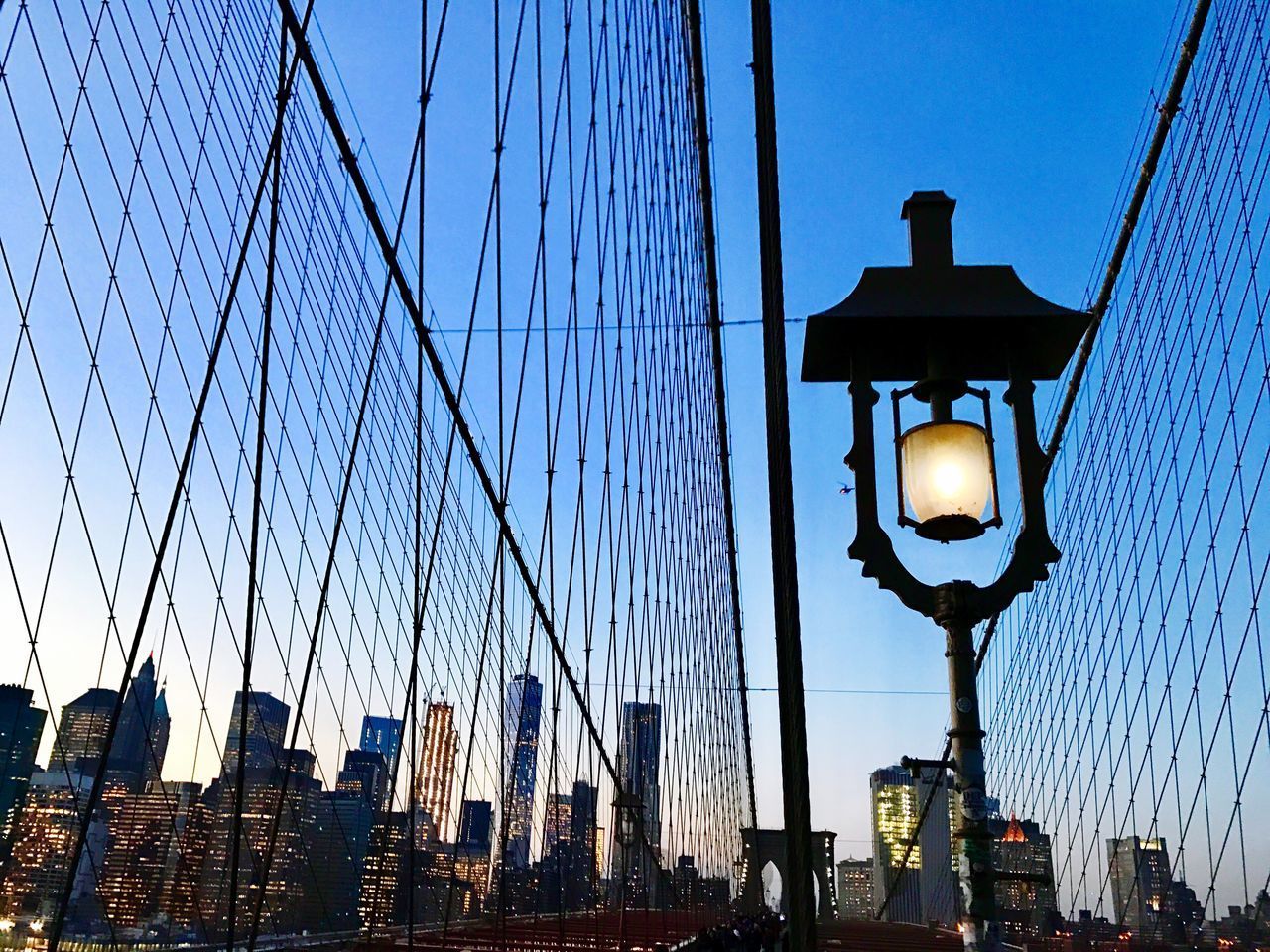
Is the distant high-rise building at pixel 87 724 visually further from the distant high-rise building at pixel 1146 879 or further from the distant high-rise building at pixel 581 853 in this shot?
the distant high-rise building at pixel 1146 879

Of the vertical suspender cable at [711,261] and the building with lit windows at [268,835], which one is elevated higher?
the vertical suspender cable at [711,261]

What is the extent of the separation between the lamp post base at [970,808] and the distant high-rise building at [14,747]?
3505mm

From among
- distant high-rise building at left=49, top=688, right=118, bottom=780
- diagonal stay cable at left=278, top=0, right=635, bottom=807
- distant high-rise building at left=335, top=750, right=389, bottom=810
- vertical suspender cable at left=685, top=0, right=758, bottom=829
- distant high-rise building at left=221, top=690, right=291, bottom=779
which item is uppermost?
vertical suspender cable at left=685, top=0, right=758, bottom=829

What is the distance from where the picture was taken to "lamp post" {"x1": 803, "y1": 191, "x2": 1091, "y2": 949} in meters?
1.25

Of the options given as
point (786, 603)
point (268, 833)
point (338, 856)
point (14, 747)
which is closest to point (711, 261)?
point (338, 856)

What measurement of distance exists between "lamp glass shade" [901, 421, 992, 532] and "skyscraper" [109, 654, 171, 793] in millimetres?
4159

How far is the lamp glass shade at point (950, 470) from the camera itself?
133cm

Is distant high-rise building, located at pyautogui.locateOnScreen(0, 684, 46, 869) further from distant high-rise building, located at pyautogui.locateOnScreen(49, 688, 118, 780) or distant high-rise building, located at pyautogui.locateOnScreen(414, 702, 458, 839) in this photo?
distant high-rise building, located at pyautogui.locateOnScreen(414, 702, 458, 839)

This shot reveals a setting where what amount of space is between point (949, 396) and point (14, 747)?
379 cm

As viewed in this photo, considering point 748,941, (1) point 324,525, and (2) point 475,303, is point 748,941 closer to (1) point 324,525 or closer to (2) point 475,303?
(1) point 324,525

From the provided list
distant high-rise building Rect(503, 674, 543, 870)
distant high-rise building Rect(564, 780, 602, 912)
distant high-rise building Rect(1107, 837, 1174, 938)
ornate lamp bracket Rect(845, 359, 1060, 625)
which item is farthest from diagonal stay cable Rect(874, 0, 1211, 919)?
ornate lamp bracket Rect(845, 359, 1060, 625)

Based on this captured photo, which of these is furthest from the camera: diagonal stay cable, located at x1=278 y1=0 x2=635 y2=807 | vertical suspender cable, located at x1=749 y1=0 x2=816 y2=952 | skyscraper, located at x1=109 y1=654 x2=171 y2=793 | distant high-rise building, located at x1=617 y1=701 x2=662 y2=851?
distant high-rise building, located at x1=617 y1=701 x2=662 y2=851

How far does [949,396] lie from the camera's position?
140 cm

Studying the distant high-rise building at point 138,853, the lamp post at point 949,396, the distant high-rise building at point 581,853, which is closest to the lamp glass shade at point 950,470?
the lamp post at point 949,396
